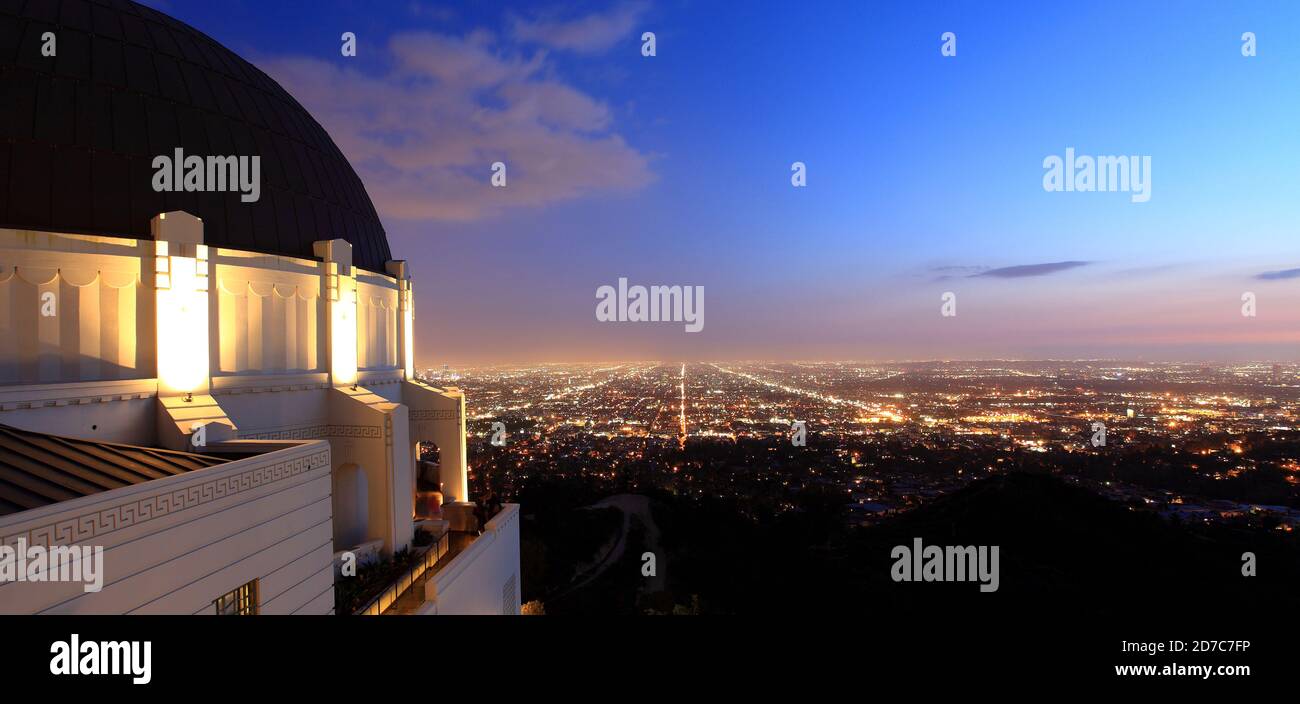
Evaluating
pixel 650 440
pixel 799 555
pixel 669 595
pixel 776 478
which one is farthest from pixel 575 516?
pixel 650 440

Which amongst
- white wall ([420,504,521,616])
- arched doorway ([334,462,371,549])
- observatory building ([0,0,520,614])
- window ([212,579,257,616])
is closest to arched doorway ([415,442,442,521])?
observatory building ([0,0,520,614])

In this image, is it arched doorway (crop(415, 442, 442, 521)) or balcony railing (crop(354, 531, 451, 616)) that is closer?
balcony railing (crop(354, 531, 451, 616))

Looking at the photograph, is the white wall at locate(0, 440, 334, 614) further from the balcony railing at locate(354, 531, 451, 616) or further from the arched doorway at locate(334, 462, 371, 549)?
the arched doorway at locate(334, 462, 371, 549)

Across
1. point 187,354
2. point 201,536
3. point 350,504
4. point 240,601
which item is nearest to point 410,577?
point 350,504

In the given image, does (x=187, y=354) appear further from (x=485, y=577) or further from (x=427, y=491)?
(x=427, y=491)

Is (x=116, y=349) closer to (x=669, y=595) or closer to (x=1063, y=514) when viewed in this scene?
(x=669, y=595)

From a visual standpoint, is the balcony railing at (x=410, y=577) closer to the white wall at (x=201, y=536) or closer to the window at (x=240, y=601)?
the white wall at (x=201, y=536)

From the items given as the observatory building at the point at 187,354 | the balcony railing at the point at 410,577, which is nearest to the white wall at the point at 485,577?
the observatory building at the point at 187,354
